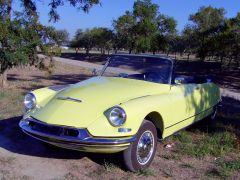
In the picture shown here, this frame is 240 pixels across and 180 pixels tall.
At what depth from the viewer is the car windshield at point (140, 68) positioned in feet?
18.8

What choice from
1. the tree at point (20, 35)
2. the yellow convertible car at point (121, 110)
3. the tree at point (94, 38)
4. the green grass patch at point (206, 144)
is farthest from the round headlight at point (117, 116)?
the tree at point (94, 38)

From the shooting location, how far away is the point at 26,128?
4812 mm

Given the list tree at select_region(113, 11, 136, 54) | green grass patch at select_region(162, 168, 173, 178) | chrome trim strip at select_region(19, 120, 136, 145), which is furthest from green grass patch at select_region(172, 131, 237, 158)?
tree at select_region(113, 11, 136, 54)

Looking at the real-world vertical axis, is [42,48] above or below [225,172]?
above

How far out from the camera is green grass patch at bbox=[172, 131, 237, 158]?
5.49 metres

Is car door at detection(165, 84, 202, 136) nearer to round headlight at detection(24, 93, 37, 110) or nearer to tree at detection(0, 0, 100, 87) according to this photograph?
round headlight at detection(24, 93, 37, 110)

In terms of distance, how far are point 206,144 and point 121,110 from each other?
2.00m

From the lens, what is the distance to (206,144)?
5828mm

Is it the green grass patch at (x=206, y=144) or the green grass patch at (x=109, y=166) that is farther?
the green grass patch at (x=206, y=144)

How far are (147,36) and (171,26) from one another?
3082mm

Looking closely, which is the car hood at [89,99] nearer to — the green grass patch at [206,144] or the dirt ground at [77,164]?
the dirt ground at [77,164]

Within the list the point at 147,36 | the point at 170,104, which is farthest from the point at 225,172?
the point at 147,36

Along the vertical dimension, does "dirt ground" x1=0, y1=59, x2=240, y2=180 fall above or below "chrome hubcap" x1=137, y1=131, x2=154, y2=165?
below

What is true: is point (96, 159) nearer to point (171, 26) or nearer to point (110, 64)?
point (110, 64)
